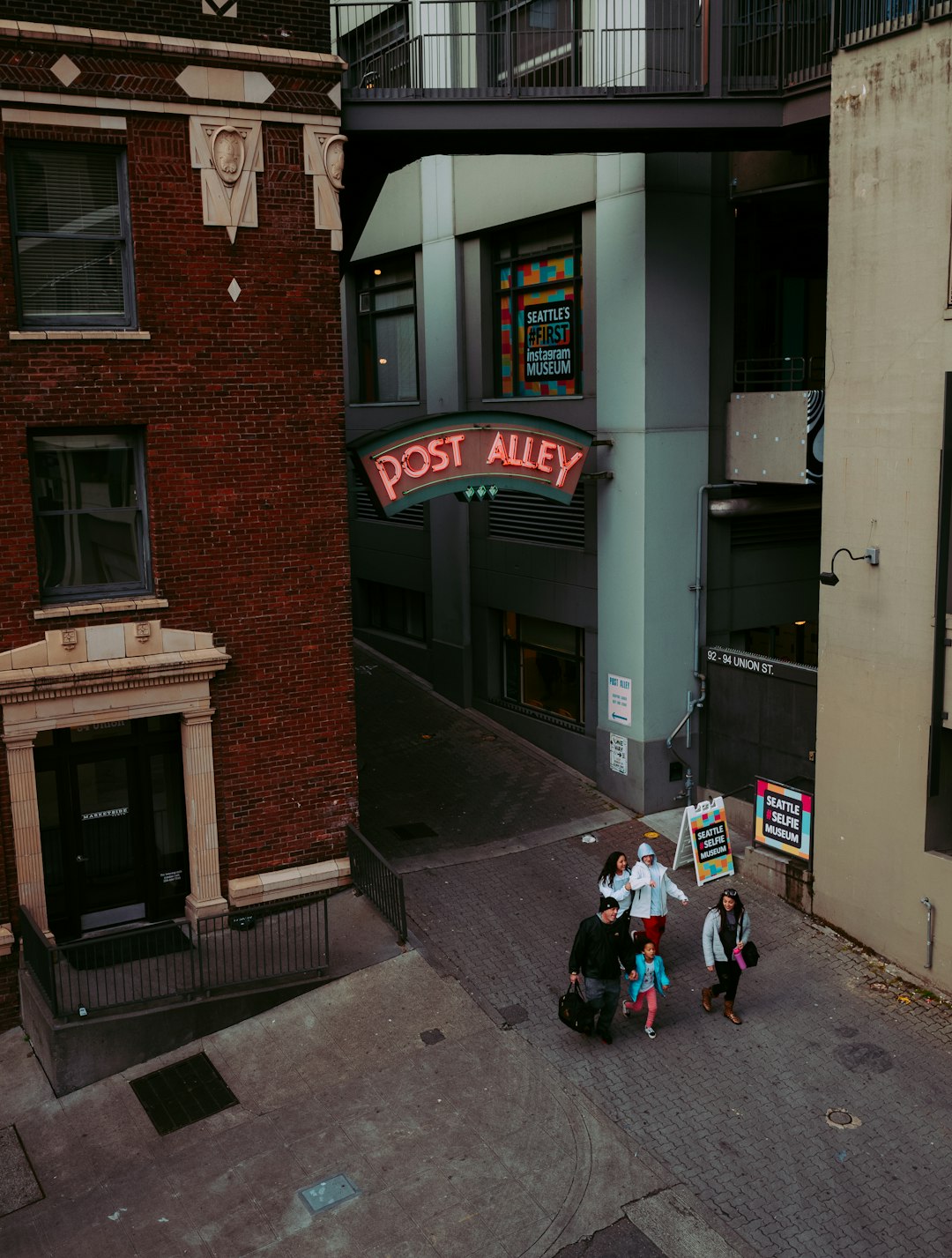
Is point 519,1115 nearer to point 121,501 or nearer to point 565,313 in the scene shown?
point 121,501

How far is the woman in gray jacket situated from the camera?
1227cm

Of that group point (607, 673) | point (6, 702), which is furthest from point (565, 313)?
point (6, 702)

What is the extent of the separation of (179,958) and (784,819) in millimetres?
7951

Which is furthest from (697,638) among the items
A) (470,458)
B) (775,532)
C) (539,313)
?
(539,313)

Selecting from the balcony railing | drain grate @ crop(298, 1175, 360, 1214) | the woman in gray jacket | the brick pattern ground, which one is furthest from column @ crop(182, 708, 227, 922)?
the balcony railing

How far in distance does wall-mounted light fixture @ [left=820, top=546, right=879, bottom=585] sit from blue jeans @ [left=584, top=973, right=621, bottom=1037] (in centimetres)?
538

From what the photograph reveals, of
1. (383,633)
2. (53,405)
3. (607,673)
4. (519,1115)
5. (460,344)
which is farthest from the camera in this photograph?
(383,633)

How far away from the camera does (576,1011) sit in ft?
38.9

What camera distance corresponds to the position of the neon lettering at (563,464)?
16812 millimetres

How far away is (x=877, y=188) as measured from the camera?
13.4m

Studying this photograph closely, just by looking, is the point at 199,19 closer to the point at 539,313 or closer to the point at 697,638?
the point at 539,313

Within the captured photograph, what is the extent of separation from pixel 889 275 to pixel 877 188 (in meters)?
1.04

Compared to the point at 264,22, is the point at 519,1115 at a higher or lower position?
lower

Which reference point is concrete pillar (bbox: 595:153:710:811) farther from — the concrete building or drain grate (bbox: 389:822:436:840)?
drain grate (bbox: 389:822:436:840)
